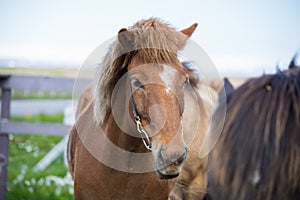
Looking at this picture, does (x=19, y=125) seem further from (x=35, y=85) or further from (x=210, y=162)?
(x=210, y=162)

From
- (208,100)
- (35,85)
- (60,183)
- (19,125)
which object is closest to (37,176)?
(60,183)

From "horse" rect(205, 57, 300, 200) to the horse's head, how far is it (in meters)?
0.59

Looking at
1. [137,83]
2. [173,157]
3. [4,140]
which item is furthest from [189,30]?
[4,140]

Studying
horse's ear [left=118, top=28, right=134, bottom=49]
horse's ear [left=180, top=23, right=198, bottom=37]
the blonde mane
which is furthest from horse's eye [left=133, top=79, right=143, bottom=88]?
horse's ear [left=180, top=23, right=198, bottom=37]

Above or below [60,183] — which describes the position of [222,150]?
Result: above

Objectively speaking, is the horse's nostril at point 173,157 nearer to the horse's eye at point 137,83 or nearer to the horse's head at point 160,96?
the horse's head at point 160,96

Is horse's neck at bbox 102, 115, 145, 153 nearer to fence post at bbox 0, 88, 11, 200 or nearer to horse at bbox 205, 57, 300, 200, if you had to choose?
horse at bbox 205, 57, 300, 200

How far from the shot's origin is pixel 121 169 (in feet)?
9.97

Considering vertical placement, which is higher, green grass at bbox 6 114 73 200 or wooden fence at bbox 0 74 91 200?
wooden fence at bbox 0 74 91 200

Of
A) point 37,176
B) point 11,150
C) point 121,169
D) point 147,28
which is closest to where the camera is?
point 147,28

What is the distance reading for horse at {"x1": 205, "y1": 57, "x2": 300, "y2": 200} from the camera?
1602mm

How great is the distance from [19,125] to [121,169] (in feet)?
10.9

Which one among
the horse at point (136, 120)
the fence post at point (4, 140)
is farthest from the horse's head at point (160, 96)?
the fence post at point (4, 140)

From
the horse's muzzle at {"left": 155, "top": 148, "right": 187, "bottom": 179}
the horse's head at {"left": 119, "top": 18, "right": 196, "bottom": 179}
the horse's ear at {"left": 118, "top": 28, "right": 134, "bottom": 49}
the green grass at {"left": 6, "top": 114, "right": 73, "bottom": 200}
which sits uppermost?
the horse's ear at {"left": 118, "top": 28, "right": 134, "bottom": 49}
